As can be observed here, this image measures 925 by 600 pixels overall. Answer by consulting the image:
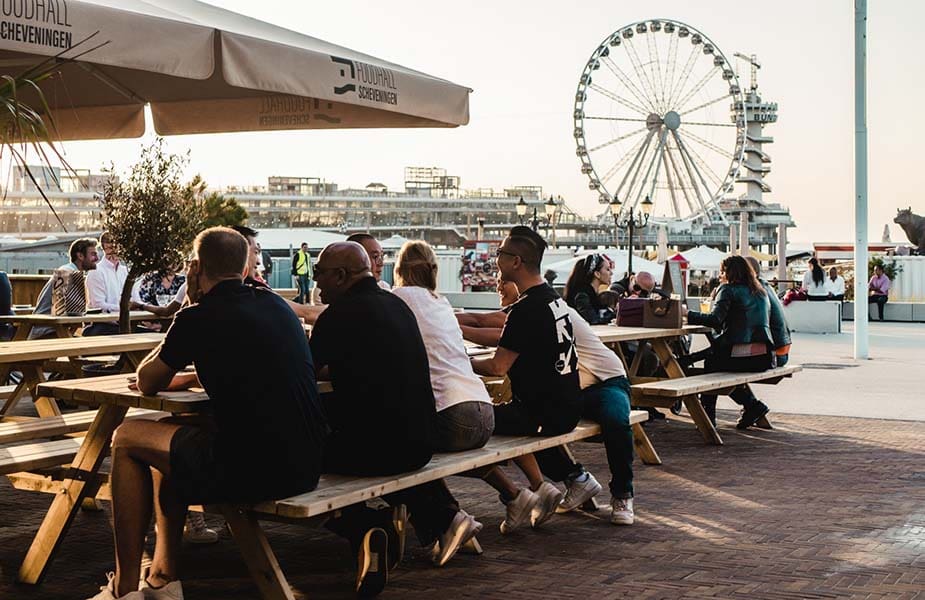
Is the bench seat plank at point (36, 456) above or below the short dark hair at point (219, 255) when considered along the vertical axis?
below

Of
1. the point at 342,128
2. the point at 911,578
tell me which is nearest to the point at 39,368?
the point at 342,128

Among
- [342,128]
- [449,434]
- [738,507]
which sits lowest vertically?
[738,507]

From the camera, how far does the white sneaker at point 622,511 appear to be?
526cm

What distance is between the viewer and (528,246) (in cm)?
509

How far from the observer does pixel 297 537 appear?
496 centimetres

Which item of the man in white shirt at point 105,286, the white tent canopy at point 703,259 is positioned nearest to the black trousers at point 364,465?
the man in white shirt at point 105,286

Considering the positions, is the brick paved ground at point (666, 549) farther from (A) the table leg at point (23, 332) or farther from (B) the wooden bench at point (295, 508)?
(A) the table leg at point (23, 332)

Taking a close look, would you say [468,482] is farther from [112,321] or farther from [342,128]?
[112,321]

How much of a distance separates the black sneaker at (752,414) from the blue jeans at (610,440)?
2990mm

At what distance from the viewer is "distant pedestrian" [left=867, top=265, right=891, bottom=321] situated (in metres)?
24.6

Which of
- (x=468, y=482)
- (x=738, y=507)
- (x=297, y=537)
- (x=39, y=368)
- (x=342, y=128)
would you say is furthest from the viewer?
(x=342, y=128)

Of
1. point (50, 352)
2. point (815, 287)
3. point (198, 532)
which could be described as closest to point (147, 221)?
point (50, 352)

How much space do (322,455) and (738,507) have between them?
2.59 meters

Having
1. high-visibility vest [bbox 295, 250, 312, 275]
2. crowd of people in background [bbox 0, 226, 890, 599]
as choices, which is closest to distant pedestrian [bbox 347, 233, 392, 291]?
crowd of people in background [bbox 0, 226, 890, 599]
